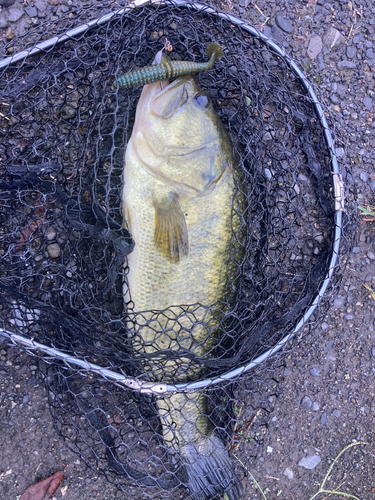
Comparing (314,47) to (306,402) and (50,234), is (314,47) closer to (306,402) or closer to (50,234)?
(50,234)

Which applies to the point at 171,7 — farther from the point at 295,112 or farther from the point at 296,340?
the point at 296,340

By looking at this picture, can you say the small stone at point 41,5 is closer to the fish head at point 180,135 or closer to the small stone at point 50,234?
the fish head at point 180,135

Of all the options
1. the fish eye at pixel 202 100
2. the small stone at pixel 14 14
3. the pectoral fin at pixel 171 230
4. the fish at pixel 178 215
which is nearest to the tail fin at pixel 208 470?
the fish at pixel 178 215

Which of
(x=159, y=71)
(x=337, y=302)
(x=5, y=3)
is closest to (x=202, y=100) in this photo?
(x=159, y=71)

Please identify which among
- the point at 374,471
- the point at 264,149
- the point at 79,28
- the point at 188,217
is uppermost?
the point at 79,28

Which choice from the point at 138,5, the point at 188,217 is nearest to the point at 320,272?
the point at 188,217

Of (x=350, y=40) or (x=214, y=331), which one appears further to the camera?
(x=350, y=40)
